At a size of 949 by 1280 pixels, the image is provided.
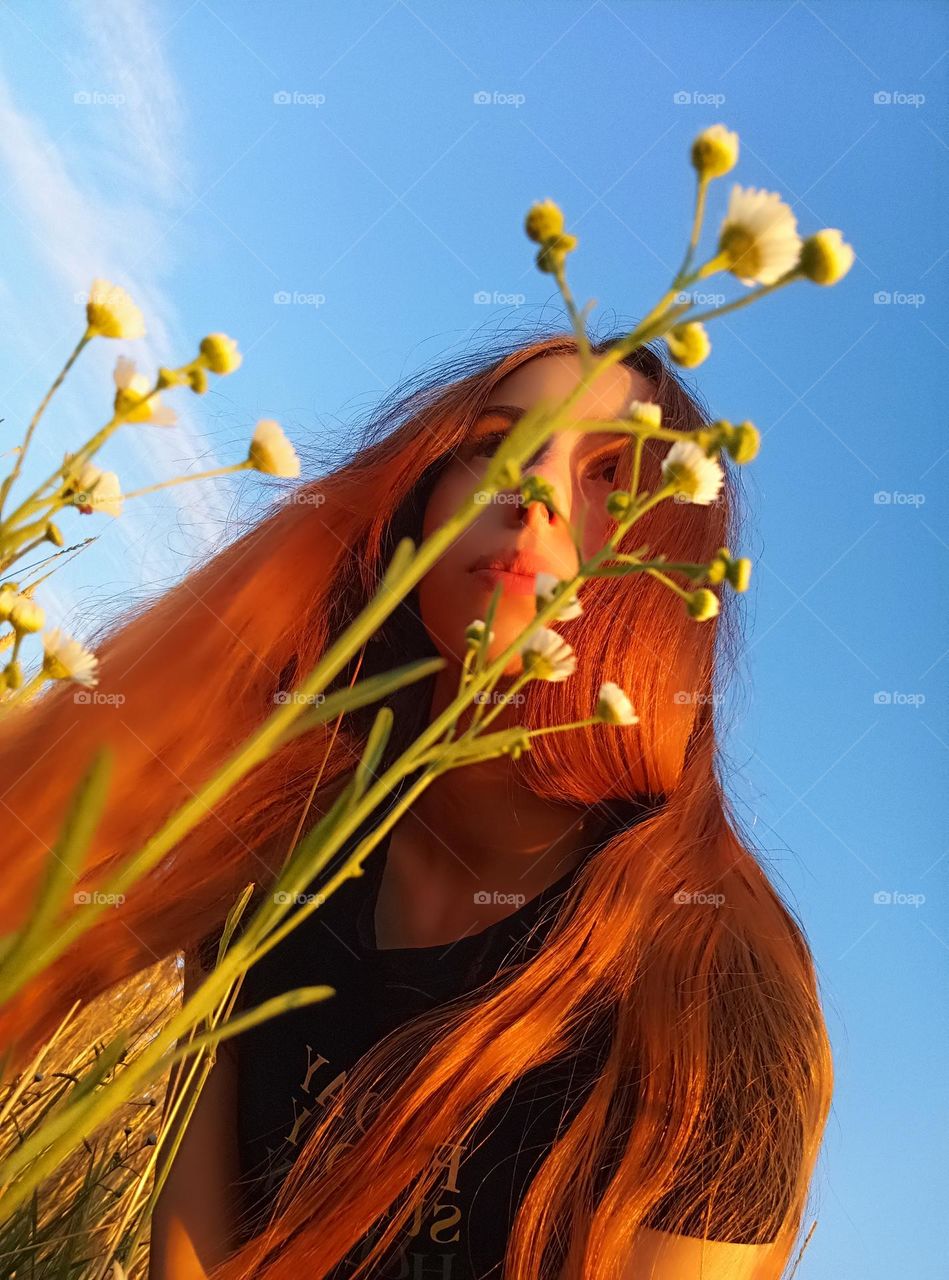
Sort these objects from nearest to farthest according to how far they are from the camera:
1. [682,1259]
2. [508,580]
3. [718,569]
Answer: [718,569], [682,1259], [508,580]

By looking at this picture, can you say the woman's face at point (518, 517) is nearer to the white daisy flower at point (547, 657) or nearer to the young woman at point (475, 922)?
the young woman at point (475, 922)

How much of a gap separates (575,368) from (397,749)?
488 mm

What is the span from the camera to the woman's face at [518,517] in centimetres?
99

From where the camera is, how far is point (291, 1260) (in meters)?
0.79

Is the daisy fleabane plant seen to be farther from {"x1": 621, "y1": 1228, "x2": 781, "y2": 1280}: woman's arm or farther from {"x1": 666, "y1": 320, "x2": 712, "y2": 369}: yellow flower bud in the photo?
{"x1": 621, "y1": 1228, "x2": 781, "y2": 1280}: woman's arm

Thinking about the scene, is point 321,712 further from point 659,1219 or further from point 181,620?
point 181,620

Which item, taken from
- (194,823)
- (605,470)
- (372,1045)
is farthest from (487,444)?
(194,823)

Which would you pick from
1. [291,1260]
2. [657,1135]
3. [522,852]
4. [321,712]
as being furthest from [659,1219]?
[321,712]

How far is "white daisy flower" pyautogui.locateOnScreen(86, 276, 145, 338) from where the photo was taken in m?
0.31

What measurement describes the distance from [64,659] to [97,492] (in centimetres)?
6

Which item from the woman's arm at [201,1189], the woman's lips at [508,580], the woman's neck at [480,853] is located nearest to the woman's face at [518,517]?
the woman's lips at [508,580]

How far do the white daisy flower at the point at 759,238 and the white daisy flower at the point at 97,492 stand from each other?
0.17 metres

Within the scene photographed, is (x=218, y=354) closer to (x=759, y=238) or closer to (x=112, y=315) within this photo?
(x=112, y=315)

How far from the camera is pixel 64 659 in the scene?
335mm
